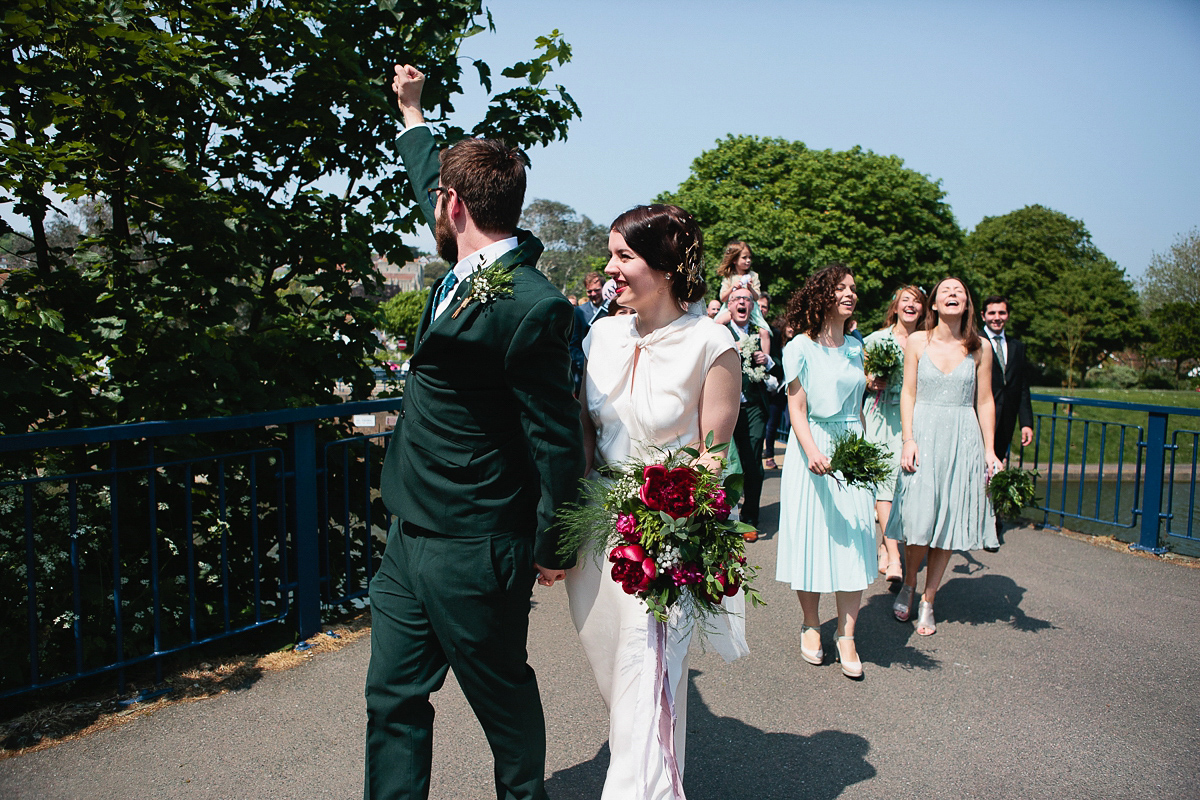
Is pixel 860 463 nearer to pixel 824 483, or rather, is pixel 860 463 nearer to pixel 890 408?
pixel 824 483

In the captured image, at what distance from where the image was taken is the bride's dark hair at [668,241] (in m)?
2.77

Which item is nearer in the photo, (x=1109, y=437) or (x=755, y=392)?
(x=755, y=392)

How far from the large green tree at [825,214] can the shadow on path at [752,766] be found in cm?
3647

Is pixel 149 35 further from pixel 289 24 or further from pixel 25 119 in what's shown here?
pixel 289 24

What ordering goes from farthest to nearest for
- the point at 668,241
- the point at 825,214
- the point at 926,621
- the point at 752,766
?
the point at 825,214
the point at 926,621
the point at 752,766
the point at 668,241

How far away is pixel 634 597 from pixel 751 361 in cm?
477

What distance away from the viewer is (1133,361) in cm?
5022

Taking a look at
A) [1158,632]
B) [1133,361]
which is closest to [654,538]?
[1158,632]

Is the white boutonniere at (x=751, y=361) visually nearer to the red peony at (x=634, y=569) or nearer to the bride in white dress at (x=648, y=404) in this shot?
the bride in white dress at (x=648, y=404)

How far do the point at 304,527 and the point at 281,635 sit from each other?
2.14 feet

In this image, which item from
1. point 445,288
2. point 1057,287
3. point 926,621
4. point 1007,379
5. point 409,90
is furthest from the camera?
point 1057,287

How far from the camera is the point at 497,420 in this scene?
7.89ft

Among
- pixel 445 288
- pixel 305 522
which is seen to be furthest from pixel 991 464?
pixel 305 522

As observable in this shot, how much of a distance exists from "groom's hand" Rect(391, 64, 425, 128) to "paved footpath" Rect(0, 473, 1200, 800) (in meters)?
2.64
